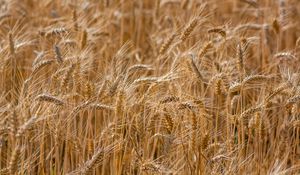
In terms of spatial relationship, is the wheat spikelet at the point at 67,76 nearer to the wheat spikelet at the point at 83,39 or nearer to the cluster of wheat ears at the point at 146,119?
the cluster of wheat ears at the point at 146,119

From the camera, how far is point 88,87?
3.14 meters

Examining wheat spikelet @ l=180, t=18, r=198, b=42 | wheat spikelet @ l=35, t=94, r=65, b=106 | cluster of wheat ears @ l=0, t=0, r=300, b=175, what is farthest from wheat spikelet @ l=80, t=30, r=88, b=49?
wheat spikelet @ l=35, t=94, r=65, b=106

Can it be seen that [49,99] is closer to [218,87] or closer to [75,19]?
[218,87]

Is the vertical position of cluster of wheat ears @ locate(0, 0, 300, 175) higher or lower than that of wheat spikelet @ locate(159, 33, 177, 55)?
lower

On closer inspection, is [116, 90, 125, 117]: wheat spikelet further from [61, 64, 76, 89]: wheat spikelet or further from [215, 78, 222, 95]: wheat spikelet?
[215, 78, 222, 95]: wheat spikelet

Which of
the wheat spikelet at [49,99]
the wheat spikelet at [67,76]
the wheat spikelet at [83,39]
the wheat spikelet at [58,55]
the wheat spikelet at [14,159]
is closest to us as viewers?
the wheat spikelet at [14,159]

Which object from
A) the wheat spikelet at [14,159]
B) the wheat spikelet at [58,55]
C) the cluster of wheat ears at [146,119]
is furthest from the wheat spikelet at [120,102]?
the wheat spikelet at [14,159]

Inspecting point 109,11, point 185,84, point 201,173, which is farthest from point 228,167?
point 109,11

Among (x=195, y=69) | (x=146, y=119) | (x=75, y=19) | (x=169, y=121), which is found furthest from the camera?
(x=75, y=19)

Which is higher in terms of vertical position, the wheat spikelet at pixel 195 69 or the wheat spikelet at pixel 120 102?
the wheat spikelet at pixel 195 69

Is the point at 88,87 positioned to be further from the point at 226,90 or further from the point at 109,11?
the point at 109,11

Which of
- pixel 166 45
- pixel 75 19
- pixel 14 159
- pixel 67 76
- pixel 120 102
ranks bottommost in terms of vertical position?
pixel 14 159

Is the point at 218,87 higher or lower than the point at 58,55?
lower

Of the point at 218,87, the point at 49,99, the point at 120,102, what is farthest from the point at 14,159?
the point at 218,87
